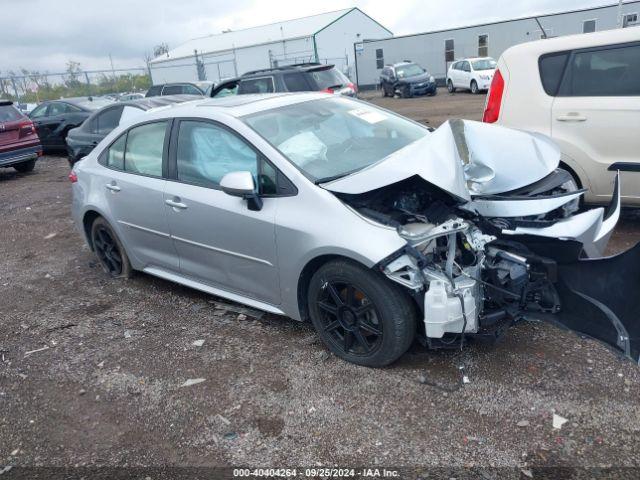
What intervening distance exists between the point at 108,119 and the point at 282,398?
8.15 meters

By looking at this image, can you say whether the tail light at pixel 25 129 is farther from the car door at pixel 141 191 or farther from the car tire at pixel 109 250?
the car door at pixel 141 191

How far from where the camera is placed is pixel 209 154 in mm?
3975

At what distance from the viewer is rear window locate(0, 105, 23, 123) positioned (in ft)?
36.9

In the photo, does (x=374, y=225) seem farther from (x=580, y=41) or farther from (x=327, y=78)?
(x=327, y=78)

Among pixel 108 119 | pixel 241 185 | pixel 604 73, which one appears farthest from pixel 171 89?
pixel 241 185

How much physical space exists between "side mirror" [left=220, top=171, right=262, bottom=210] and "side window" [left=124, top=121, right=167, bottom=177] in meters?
1.13

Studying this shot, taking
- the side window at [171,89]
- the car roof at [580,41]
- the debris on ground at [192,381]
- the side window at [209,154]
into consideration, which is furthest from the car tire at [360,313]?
the side window at [171,89]

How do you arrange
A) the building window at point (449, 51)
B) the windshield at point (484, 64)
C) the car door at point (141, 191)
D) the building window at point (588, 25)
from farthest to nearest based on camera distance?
the building window at point (449, 51) → the building window at point (588, 25) → the windshield at point (484, 64) → the car door at point (141, 191)

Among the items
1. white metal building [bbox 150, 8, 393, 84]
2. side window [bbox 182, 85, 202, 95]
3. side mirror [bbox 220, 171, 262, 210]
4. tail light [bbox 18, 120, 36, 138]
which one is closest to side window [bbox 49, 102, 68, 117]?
tail light [bbox 18, 120, 36, 138]

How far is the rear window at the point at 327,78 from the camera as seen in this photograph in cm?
1165

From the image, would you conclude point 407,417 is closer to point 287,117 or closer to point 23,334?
point 287,117

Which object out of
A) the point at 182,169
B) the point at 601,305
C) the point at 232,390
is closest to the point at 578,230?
the point at 601,305

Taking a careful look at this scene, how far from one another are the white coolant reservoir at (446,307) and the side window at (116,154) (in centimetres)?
315

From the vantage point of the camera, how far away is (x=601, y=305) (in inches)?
110
